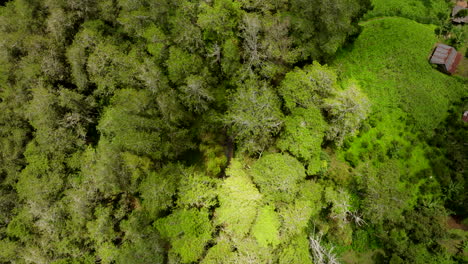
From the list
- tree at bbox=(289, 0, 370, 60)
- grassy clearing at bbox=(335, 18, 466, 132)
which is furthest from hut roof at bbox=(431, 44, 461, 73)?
tree at bbox=(289, 0, 370, 60)

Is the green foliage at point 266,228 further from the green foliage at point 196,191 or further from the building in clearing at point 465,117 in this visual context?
the building in clearing at point 465,117

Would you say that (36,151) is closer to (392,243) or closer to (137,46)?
(137,46)

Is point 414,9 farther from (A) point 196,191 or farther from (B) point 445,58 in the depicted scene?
(A) point 196,191

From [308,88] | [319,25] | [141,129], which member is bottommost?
[141,129]

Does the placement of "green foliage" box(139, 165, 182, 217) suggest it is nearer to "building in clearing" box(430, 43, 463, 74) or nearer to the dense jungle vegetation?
the dense jungle vegetation

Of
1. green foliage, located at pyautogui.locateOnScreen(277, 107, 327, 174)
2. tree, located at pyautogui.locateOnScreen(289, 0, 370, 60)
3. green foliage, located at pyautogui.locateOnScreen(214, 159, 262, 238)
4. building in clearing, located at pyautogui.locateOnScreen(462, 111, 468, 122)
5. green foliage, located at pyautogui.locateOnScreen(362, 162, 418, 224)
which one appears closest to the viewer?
green foliage, located at pyautogui.locateOnScreen(214, 159, 262, 238)

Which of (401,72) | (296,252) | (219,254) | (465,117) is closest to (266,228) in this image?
(296,252)
